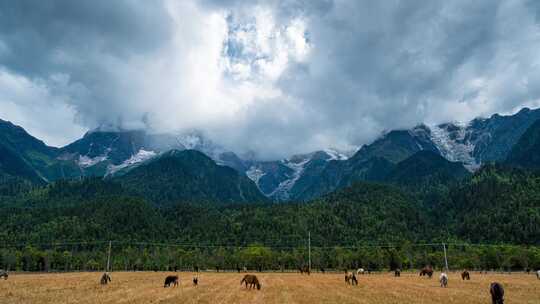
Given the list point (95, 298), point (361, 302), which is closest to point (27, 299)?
point (95, 298)

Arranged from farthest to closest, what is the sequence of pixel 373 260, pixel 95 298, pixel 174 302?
pixel 373 260, pixel 95 298, pixel 174 302

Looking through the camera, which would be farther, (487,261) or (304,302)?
(487,261)

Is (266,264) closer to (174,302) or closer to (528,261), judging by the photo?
(528,261)

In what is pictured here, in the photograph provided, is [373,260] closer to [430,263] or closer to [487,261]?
[430,263]

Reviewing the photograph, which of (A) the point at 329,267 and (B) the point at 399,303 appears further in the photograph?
(A) the point at 329,267

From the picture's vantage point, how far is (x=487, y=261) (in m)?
170

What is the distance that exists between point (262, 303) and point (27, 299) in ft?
74.9

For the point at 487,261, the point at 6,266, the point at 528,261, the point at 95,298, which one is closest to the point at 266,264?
the point at 487,261

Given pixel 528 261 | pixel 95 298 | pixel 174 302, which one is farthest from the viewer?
pixel 528 261

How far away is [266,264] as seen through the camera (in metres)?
199

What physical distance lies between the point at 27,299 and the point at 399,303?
117ft

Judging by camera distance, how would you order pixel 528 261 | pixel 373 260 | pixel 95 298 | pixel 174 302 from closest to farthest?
1. pixel 174 302
2. pixel 95 298
3. pixel 528 261
4. pixel 373 260

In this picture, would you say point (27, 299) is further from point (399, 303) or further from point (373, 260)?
point (373, 260)

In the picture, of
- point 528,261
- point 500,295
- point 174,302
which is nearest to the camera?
point 500,295
